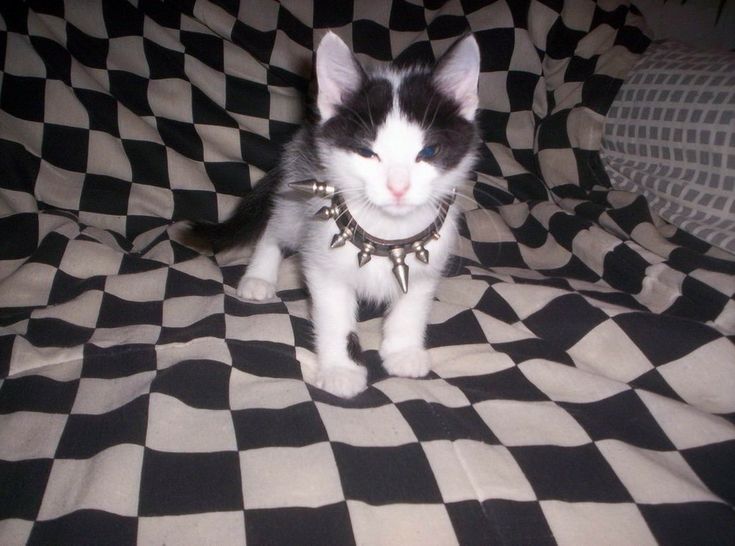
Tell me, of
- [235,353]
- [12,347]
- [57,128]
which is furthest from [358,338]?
[57,128]

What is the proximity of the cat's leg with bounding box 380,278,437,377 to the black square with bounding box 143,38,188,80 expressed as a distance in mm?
1104

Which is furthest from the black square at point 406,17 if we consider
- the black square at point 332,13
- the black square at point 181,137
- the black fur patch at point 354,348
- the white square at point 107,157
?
the black fur patch at point 354,348

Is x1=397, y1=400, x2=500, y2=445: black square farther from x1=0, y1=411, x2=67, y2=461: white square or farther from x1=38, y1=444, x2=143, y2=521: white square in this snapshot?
x1=0, y1=411, x2=67, y2=461: white square

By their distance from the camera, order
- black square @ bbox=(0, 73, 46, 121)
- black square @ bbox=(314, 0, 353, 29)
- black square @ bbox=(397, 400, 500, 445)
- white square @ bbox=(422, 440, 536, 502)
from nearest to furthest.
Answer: white square @ bbox=(422, 440, 536, 502)
black square @ bbox=(397, 400, 500, 445)
black square @ bbox=(0, 73, 46, 121)
black square @ bbox=(314, 0, 353, 29)

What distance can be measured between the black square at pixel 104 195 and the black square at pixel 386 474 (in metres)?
1.14

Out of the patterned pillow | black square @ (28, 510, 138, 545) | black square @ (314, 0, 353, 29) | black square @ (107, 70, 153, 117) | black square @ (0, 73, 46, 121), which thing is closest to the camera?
black square @ (28, 510, 138, 545)

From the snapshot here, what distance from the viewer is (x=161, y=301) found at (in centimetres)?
121

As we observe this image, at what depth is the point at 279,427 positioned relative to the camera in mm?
864

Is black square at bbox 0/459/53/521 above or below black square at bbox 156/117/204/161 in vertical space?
below

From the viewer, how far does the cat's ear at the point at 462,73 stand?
96 centimetres

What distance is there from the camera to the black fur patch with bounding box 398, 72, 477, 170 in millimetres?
964

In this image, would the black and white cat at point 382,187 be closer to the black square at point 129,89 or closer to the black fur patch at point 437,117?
the black fur patch at point 437,117

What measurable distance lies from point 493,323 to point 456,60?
60 cm

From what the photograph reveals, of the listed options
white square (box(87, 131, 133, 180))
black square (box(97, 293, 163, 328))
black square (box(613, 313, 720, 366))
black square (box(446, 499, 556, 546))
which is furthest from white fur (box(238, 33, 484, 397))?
white square (box(87, 131, 133, 180))
